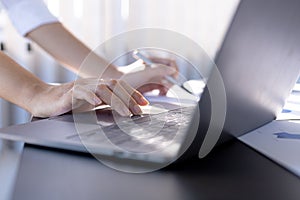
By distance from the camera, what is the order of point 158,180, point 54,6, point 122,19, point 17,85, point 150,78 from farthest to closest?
point 122,19 < point 54,6 < point 150,78 < point 17,85 < point 158,180

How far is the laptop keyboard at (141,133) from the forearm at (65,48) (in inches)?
17.0

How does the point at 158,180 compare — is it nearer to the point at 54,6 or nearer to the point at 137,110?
the point at 137,110

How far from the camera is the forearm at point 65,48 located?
995 millimetres

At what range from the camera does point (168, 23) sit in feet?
5.77

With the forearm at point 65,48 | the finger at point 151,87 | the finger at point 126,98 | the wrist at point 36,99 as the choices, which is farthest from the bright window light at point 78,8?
the finger at point 126,98

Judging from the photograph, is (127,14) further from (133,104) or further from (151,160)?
(151,160)

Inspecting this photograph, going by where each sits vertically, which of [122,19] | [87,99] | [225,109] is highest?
[225,109]

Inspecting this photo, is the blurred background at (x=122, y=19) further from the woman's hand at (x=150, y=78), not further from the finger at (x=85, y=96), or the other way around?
the finger at (x=85, y=96)

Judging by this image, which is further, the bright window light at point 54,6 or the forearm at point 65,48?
the bright window light at point 54,6

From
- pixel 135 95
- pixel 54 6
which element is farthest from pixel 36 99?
pixel 54 6

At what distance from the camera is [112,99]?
0.62 metres

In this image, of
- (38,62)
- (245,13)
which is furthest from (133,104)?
(38,62)

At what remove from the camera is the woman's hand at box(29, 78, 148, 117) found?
622 millimetres

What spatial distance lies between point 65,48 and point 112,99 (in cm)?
44
